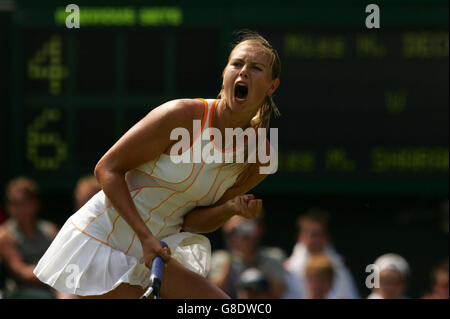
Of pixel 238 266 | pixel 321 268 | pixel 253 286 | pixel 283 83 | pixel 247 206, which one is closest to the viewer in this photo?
pixel 247 206

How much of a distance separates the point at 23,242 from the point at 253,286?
4.84 ft

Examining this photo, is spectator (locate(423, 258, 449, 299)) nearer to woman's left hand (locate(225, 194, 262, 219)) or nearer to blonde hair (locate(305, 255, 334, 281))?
blonde hair (locate(305, 255, 334, 281))

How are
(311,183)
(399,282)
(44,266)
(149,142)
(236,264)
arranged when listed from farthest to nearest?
1. (311,183)
2. (236,264)
3. (399,282)
4. (44,266)
5. (149,142)

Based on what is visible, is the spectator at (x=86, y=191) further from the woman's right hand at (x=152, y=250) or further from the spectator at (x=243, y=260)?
the woman's right hand at (x=152, y=250)

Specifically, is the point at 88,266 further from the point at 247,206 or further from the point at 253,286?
the point at 253,286

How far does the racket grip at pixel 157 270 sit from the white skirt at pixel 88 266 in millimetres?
187

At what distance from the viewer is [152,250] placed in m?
2.81

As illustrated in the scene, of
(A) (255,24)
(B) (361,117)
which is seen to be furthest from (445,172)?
(A) (255,24)

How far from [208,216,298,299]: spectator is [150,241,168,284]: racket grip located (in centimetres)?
223

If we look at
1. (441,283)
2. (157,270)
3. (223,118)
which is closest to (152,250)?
(157,270)
